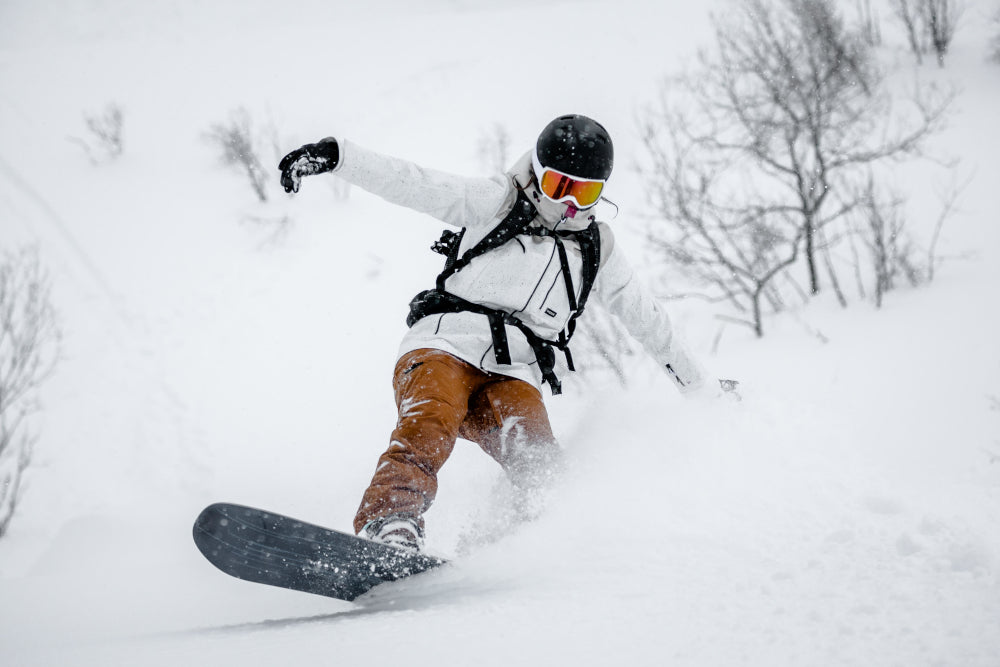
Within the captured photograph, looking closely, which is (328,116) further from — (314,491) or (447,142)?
(314,491)

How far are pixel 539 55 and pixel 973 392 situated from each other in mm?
13218

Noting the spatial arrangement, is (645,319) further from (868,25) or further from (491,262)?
(868,25)

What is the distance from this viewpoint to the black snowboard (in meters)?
1.36

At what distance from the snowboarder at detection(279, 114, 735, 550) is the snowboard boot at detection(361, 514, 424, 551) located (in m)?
0.15

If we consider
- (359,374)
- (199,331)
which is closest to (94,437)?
(199,331)

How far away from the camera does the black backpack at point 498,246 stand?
205 centimetres

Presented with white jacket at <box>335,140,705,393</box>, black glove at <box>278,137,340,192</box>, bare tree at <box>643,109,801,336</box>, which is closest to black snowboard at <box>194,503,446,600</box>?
white jacket at <box>335,140,705,393</box>

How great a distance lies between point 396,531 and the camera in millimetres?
1587

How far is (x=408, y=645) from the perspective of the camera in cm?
112

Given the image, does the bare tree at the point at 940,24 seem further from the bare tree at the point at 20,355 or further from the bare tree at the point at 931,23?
the bare tree at the point at 20,355

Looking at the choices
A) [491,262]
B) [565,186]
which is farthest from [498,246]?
[565,186]

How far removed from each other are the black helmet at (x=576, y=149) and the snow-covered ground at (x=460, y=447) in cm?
109

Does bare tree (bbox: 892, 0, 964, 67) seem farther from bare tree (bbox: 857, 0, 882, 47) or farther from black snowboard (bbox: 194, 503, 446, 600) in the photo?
black snowboard (bbox: 194, 503, 446, 600)

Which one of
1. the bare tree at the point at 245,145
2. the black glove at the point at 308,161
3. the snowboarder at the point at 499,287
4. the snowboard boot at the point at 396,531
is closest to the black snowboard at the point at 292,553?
the snowboard boot at the point at 396,531
